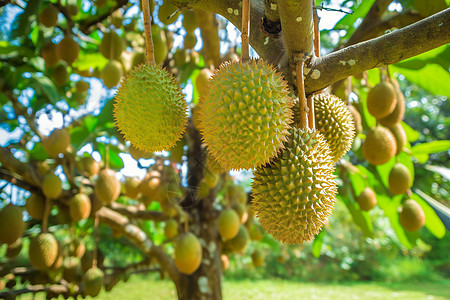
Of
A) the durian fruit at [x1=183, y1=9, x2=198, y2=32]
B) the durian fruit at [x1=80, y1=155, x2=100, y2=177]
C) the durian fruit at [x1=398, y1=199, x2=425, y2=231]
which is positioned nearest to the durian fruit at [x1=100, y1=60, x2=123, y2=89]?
the durian fruit at [x1=183, y1=9, x2=198, y2=32]

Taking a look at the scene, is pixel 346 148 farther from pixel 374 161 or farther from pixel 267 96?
pixel 374 161

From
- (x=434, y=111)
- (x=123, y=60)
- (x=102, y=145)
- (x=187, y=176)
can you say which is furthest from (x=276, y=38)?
(x=434, y=111)

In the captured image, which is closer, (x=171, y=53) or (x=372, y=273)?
(x=171, y=53)

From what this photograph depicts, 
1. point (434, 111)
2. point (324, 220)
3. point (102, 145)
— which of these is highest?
point (434, 111)

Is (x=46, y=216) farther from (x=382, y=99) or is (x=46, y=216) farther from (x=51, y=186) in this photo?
(x=382, y=99)

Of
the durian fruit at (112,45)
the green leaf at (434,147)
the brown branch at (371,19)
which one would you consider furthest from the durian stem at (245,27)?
the green leaf at (434,147)

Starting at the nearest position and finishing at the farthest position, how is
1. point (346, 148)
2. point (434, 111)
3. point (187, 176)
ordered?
point (346, 148)
point (187, 176)
point (434, 111)

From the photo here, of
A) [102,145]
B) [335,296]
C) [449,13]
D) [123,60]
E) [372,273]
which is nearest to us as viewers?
[449,13]
